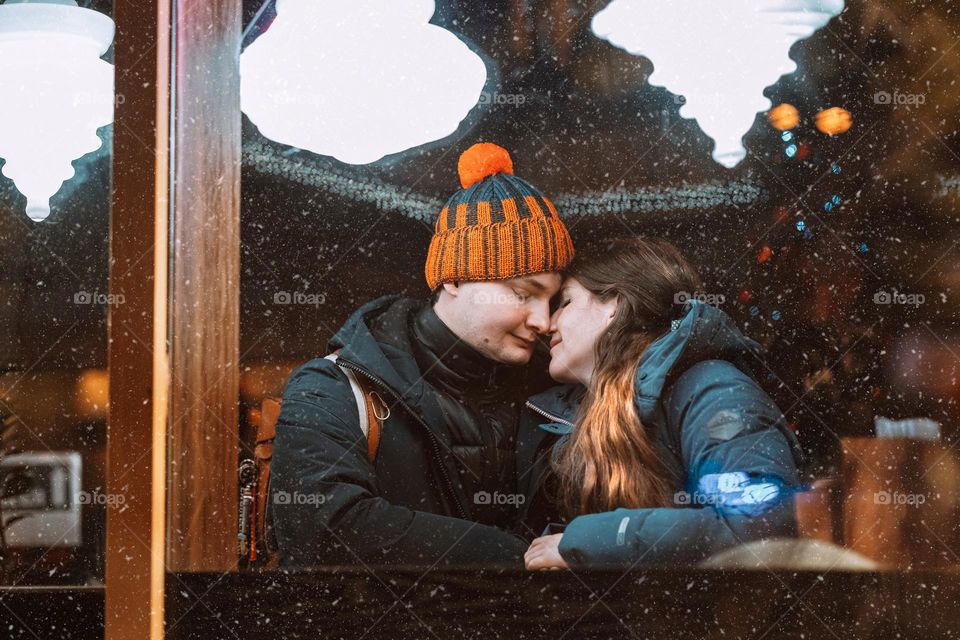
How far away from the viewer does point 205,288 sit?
2484 mm

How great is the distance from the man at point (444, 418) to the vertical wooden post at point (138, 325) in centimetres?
36

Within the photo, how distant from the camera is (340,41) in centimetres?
253

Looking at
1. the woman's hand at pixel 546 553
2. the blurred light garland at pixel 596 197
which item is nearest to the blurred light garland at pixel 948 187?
the blurred light garland at pixel 596 197

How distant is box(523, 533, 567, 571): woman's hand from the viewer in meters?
2.37

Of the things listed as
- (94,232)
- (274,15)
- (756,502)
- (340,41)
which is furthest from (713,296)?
(94,232)

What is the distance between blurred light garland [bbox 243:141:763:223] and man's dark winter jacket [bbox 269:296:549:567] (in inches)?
14.0

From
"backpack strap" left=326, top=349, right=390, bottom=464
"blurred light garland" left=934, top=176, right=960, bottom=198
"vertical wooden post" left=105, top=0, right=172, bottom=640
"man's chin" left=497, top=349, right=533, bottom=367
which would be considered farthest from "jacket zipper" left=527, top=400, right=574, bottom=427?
"blurred light garland" left=934, top=176, right=960, bottom=198

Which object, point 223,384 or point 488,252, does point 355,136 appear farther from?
point 223,384

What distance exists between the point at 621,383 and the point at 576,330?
0.18 metres

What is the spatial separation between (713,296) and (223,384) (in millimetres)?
1304

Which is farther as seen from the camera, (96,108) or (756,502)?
(96,108)

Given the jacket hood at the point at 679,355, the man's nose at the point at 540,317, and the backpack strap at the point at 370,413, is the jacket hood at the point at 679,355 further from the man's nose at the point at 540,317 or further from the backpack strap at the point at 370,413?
the backpack strap at the point at 370,413

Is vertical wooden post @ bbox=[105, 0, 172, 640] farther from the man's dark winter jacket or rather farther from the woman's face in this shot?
the woman's face

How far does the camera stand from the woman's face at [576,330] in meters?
2.37
